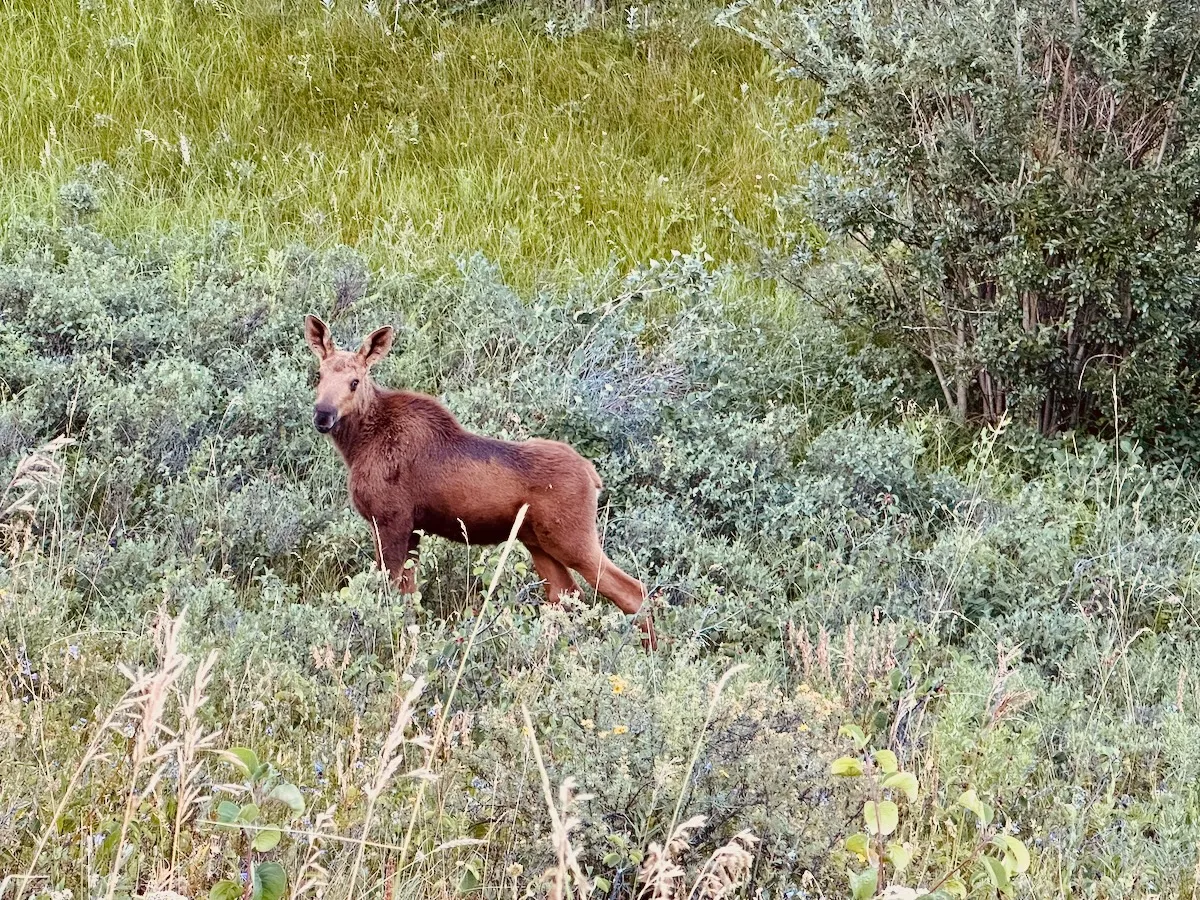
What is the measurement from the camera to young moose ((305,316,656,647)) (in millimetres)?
5473

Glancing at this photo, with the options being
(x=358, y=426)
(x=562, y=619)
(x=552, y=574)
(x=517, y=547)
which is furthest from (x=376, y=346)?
(x=562, y=619)

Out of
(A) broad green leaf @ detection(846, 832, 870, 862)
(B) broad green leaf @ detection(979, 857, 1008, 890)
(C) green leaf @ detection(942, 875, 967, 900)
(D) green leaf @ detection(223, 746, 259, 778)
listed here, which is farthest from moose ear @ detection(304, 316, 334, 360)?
(B) broad green leaf @ detection(979, 857, 1008, 890)

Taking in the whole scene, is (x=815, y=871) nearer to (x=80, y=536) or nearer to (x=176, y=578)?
(x=176, y=578)

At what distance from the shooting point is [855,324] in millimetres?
7973

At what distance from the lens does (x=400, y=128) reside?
1011 cm

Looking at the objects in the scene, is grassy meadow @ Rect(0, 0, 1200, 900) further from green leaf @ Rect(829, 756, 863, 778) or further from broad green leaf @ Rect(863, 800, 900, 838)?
green leaf @ Rect(829, 756, 863, 778)

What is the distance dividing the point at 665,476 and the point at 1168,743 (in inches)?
114

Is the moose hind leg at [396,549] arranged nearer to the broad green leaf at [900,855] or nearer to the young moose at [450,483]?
the young moose at [450,483]

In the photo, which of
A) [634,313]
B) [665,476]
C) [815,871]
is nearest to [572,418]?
[665,476]

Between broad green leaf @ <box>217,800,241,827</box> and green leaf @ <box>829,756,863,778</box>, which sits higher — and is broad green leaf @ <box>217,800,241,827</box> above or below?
below

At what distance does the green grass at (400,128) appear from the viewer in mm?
9165

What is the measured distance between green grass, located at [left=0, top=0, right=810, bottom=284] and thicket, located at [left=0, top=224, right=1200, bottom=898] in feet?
2.32

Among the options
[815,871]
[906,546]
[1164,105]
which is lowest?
[906,546]

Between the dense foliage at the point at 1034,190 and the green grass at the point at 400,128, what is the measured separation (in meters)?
1.82
